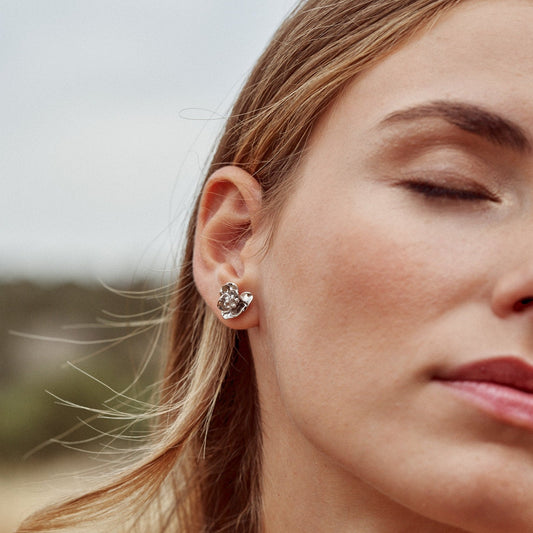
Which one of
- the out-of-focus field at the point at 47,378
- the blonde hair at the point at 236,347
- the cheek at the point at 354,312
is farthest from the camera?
the out-of-focus field at the point at 47,378

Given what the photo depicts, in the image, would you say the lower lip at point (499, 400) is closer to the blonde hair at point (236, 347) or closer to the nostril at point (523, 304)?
the nostril at point (523, 304)

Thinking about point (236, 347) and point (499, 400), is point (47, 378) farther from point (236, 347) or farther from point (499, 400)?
point (499, 400)

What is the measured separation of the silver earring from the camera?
2549 mm

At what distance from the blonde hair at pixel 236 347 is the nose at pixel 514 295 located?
0.76 metres

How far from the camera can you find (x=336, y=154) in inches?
93.4

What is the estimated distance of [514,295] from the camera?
1970 mm

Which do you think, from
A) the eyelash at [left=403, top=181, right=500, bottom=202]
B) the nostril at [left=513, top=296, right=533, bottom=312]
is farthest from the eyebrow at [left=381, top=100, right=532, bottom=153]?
the nostril at [left=513, top=296, right=533, bottom=312]

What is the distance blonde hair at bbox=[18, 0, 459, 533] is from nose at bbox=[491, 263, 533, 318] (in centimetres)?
76

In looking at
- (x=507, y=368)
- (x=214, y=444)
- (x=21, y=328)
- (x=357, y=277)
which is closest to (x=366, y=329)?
(x=357, y=277)

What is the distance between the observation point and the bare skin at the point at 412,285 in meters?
1.98

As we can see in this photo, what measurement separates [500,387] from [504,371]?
1.4 inches

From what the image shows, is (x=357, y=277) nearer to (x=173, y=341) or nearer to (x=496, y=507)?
(x=496, y=507)

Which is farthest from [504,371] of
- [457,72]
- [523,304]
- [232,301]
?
[232,301]

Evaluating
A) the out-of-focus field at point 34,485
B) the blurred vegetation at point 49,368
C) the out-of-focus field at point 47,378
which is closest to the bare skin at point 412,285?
the out-of-focus field at point 34,485
